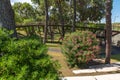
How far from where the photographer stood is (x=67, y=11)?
150 ft

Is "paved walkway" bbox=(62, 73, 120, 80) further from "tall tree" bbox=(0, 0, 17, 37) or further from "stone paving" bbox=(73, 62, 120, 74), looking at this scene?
"tall tree" bbox=(0, 0, 17, 37)

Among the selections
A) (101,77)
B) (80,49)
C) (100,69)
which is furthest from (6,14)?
(80,49)

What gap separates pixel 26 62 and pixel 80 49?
8663mm

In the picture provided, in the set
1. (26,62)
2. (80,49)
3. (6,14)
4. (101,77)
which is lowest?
(101,77)

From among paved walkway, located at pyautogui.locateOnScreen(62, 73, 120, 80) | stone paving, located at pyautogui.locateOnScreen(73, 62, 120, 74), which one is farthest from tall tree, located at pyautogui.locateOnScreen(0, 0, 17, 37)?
stone paving, located at pyautogui.locateOnScreen(73, 62, 120, 74)

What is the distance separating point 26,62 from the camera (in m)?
5.34

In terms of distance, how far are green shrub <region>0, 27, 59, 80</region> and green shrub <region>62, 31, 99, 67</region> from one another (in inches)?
310

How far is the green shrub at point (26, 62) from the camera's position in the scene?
5.02 metres

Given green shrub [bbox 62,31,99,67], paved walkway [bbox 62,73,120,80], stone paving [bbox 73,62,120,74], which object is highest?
green shrub [bbox 62,31,99,67]

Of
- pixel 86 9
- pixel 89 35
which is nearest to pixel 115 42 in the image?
pixel 89 35

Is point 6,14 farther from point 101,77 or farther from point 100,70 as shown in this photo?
point 100,70

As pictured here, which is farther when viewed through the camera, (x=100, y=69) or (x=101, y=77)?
(x=100, y=69)

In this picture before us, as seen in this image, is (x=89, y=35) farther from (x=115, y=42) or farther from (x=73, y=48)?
(x=115, y=42)

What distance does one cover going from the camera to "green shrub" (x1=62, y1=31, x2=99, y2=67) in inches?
534
